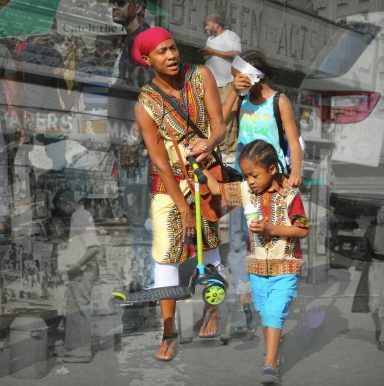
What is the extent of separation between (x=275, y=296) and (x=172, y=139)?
3.04 feet

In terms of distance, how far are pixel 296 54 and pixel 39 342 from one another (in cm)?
315

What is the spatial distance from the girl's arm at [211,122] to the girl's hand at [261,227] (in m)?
0.43

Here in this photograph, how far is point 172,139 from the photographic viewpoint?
3.59 m

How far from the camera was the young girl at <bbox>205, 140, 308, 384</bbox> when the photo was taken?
11.5ft

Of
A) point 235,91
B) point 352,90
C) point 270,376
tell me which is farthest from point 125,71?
point 270,376

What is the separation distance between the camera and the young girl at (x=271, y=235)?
3502mm

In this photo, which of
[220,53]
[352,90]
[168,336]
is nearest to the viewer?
[168,336]

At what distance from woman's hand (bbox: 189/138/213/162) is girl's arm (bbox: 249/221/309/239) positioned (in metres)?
0.42

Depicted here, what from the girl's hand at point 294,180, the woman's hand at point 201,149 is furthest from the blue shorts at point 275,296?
the woman's hand at point 201,149

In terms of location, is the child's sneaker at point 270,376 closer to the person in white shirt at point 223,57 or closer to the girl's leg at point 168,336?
the girl's leg at point 168,336

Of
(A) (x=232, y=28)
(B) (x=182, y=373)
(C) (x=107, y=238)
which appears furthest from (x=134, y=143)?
(B) (x=182, y=373)

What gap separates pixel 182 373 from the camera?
3.77m

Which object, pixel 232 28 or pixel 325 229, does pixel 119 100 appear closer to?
pixel 232 28

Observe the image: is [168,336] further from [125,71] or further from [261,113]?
[125,71]
